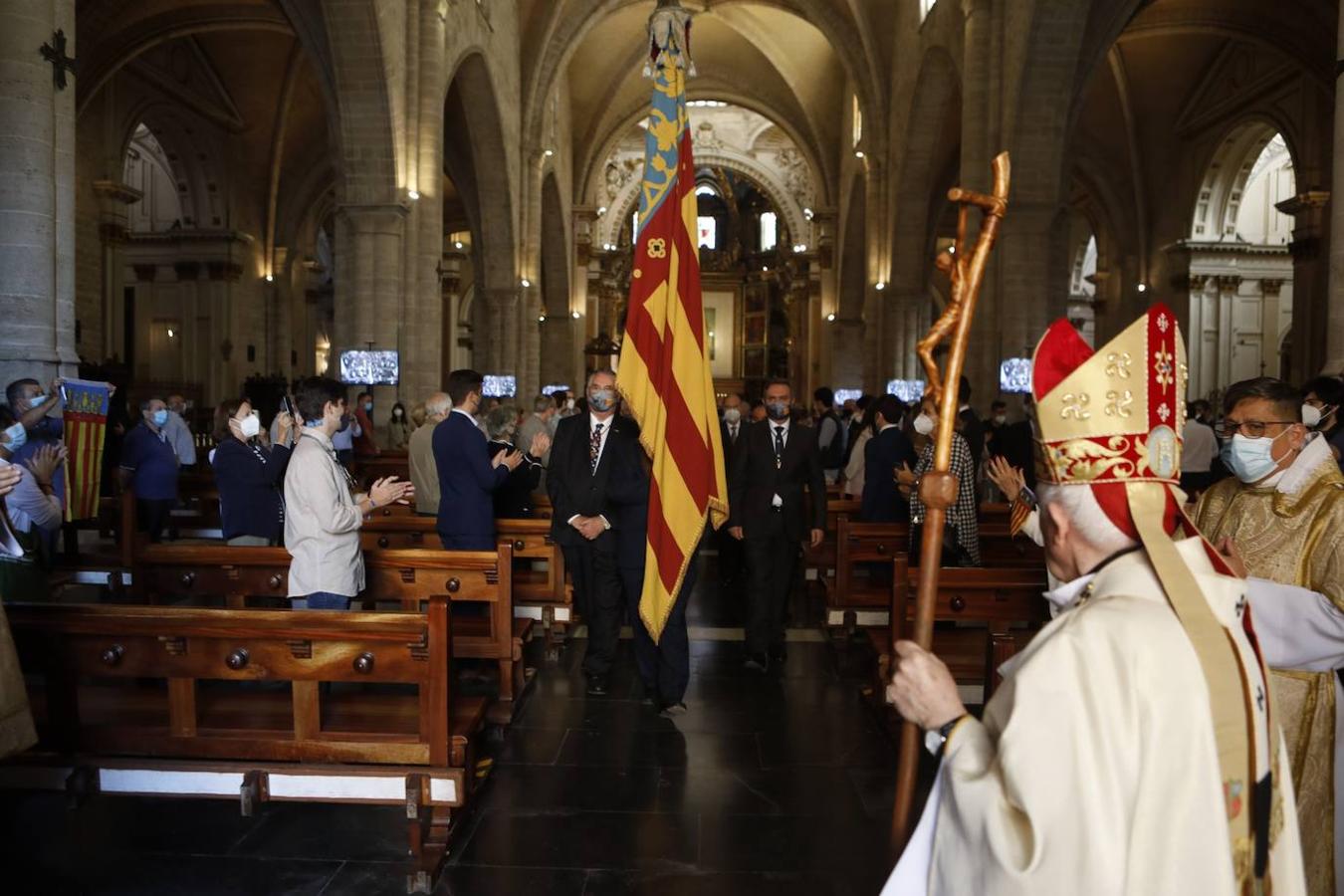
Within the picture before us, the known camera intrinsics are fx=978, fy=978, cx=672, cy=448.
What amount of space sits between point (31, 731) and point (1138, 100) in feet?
75.2

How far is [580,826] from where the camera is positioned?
12.5 ft

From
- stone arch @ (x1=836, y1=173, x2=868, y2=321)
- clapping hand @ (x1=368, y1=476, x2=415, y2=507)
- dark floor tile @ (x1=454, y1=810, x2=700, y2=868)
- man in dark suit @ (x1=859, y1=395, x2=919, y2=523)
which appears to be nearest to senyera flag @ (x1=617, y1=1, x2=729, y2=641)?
dark floor tile @ (x1=454, y1=810, x2=700, y2=868)

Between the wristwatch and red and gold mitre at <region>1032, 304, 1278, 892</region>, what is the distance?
15.5 inches

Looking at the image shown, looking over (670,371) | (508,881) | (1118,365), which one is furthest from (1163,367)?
(670,371)

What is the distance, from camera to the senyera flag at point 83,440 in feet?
21.0

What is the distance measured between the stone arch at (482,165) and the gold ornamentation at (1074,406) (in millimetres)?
18305

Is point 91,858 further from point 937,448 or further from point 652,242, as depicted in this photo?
point 652,242

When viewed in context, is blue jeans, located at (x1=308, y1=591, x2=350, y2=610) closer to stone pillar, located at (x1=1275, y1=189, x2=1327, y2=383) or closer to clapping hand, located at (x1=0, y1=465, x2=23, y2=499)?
clapping hand, located at (x1=0, y1=465, x2=23, y2=499)

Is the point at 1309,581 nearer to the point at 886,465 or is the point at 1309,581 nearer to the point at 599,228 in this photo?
the point at 886,465

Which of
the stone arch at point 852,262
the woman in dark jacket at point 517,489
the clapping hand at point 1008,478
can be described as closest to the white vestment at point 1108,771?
the clapping hand at point 1008,478

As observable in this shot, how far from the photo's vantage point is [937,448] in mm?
1883

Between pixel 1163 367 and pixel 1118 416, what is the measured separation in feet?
0.51

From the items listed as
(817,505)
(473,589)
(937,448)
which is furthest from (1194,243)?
(937,448)

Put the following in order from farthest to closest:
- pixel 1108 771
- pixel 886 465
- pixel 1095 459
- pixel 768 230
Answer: pixel 768 230 → pixel 886 465 → pixel 1095 459 → pixel 1108 771
